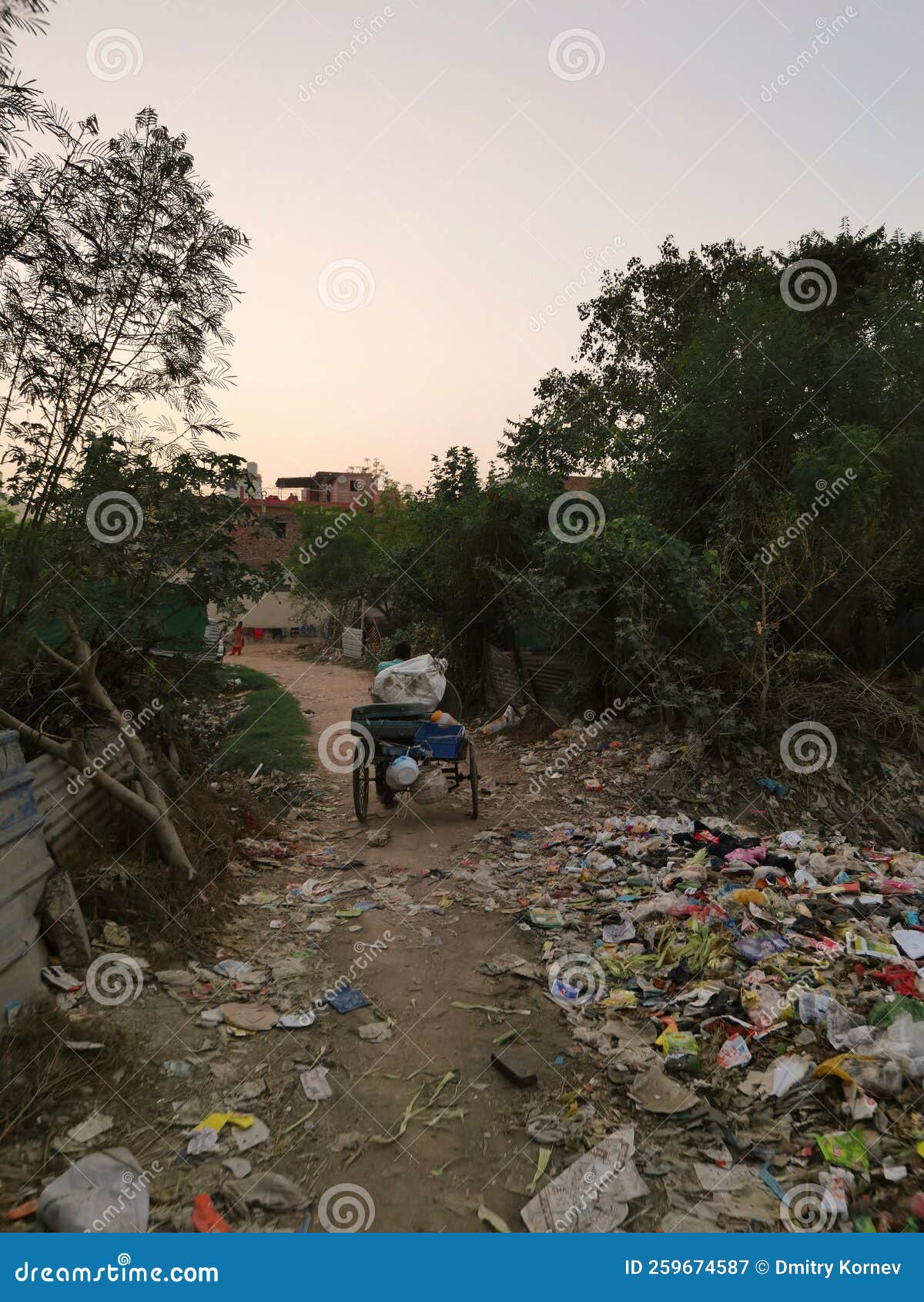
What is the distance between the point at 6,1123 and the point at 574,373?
777 inches

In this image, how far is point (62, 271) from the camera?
529 centimetres

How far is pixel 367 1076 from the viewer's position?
130 inches

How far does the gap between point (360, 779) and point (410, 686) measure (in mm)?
1038

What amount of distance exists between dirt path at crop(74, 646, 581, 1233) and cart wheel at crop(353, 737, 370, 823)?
1.37 metres

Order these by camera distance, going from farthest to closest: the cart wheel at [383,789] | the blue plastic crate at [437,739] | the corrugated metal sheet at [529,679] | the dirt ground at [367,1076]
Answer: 1. the corrugated metal sheet at [529,679]
2. the cart wheel at [383,789]
3. the blue plastic crate at [437,739]
4. the dirt ground at [367,1076]

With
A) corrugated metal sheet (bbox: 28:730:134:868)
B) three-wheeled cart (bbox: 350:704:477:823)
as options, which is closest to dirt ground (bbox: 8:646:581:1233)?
corrugated metal sheet (bbox: 28:730:134:868)

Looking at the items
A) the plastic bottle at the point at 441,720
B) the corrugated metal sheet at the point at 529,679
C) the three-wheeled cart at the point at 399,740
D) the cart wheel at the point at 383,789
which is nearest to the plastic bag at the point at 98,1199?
the three-wheeled cart at the point at 399,740

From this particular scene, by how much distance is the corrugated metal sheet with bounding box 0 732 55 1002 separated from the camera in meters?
3.28

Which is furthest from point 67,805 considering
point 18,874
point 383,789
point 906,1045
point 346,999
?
point 906,1045

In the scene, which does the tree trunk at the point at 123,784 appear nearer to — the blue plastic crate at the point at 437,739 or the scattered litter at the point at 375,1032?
the scattered litter at the point at 375,1032

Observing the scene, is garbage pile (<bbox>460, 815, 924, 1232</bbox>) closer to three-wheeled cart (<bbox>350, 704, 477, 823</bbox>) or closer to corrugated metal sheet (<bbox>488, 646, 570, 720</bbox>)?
three-wheeled cart (<bbox>350, 704, 477, 823</bbox>)

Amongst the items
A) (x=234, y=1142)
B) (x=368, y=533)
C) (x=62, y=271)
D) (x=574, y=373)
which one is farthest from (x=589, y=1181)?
(x=368, y=533)

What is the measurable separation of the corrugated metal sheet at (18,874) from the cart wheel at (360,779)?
11.0ft

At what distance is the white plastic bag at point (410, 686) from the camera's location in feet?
23.0
